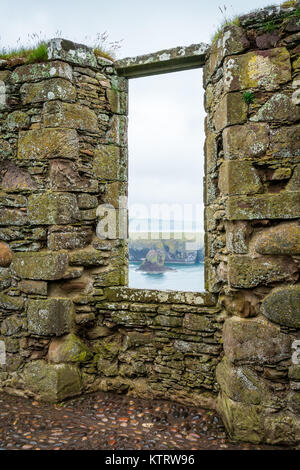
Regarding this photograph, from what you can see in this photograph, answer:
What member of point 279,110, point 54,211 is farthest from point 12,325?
point 279,110

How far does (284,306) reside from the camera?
2.82 metres

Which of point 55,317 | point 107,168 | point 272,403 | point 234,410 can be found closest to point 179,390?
point 234,410

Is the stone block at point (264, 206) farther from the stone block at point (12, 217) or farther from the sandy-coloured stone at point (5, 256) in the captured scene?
the sandy-coloured stone at point (5, 256)

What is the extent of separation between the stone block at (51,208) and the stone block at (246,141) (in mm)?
1659

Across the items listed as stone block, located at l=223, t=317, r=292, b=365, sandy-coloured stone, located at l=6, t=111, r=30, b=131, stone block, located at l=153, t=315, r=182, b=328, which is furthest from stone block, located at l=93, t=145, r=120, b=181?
stone block, located at l=223, t=317, r=292, b=365

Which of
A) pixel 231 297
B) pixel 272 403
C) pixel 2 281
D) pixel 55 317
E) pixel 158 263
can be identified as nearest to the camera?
pixel 272 403

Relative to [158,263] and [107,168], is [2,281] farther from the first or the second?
[158,263]

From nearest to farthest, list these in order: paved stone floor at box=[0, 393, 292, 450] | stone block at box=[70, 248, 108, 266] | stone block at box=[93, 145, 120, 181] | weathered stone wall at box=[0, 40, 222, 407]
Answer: paved stone floor at box=[0, 393, 292, 450] → weathered stone wall at box=[0, 40, 222, 407] → stone block at box=[70, 248, 108, 266] → stone block at box=[93, 145, 120, 181]

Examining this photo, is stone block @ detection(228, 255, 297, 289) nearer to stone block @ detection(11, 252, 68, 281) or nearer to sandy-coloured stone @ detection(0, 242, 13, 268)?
stone block @ detection(11, 252, 68, 281)

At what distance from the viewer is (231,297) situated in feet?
10.1

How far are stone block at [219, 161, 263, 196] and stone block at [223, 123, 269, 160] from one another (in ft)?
0.25

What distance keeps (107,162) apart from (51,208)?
82 centimetres

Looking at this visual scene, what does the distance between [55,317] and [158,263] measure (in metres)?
1.87

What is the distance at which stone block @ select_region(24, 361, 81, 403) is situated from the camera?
3379 millimetres
